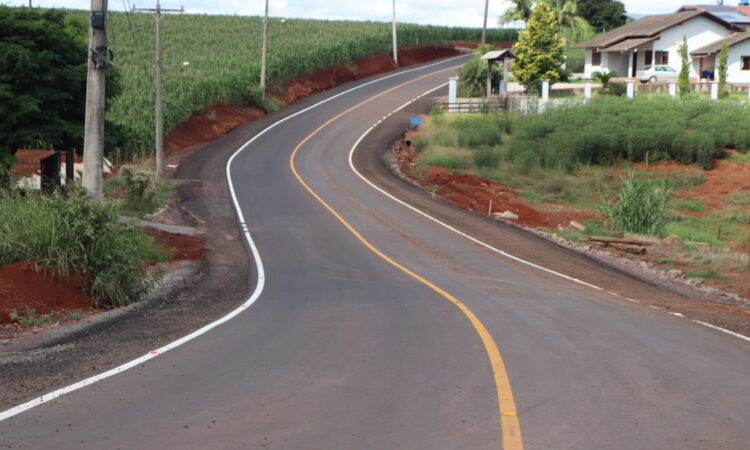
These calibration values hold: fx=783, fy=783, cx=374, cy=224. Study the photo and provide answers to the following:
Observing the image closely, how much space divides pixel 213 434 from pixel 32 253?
803 centimetres

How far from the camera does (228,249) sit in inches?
917

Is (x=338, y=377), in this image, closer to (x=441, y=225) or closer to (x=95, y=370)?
(x=95, y=370)

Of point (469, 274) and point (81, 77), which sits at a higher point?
point (81, 77)

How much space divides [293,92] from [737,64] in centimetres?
3631

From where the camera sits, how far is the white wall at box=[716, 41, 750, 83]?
6331cm

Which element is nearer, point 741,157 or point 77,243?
point 77,243

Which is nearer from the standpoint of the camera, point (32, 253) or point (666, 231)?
point (32, 253)

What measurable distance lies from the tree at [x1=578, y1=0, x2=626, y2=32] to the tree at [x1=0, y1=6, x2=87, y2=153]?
322ft

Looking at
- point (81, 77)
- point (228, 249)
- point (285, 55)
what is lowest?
point (228, 249)

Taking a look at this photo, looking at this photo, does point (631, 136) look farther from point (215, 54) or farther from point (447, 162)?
point (215, 54)

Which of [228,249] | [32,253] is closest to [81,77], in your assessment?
[228,249]

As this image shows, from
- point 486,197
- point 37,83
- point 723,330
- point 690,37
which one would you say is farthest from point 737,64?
point 723,330

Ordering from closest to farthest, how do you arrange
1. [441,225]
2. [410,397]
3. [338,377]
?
[410,397]
[338,377]
[441,225]

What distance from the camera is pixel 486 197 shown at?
35031 millimetres
